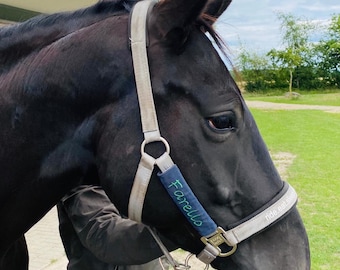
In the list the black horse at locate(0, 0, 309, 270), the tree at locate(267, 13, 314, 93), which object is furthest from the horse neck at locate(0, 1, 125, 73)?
the tree at locate(267, 13, 314, 93)

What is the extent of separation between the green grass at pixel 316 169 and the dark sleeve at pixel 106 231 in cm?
281

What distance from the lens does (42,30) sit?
1353 millimetres

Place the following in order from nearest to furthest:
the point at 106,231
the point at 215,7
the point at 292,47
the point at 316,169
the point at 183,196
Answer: the point at 183,196 < the point at 215,7 < the point at 106,231 < the point at 316,169 < the point at 292,47

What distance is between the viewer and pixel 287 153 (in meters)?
9.49

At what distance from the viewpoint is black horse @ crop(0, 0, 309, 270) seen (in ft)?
3.80

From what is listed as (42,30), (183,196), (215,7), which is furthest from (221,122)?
(42,30)

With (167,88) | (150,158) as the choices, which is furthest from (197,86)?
(150,158)

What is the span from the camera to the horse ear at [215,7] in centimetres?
125

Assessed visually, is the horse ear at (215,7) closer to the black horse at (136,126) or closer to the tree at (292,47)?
the black horse at (136,126)

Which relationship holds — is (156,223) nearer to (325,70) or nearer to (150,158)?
(150,158)

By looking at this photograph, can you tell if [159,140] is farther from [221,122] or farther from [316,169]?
[316,169]

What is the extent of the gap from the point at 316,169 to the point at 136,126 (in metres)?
7.41

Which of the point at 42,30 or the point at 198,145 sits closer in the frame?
the point at 198,145

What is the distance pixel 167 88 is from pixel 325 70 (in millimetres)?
31787
